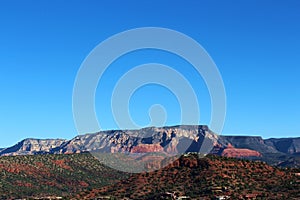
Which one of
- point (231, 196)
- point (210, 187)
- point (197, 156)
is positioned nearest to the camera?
point (231, 196)

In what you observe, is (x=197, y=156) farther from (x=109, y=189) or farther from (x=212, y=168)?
(x=109, y=189)

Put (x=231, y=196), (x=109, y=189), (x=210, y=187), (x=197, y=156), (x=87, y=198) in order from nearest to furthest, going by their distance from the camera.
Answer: (x=231, y=196) → (x=210, y=187) → (x=87, y=198) → (x=109, y=189) → (x=197, y=156)

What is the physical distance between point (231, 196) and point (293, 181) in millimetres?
26522

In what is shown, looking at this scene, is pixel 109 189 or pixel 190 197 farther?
pixel 109 189

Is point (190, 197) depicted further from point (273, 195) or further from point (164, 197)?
point (273, 195)

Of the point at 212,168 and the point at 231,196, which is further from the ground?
the point at 212,168

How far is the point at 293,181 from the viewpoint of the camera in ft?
471

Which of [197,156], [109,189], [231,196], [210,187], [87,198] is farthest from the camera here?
[197,156]

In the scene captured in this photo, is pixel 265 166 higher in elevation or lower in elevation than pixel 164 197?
higher

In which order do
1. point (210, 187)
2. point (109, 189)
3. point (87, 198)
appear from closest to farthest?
point (210, 187) → point (87, 198) → point (109, 189)

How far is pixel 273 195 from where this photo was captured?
425 feet

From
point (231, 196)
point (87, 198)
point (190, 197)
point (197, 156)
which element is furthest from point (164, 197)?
point (197, 156)

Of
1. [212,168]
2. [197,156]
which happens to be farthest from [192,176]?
[197,156]

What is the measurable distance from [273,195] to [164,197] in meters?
30.2
